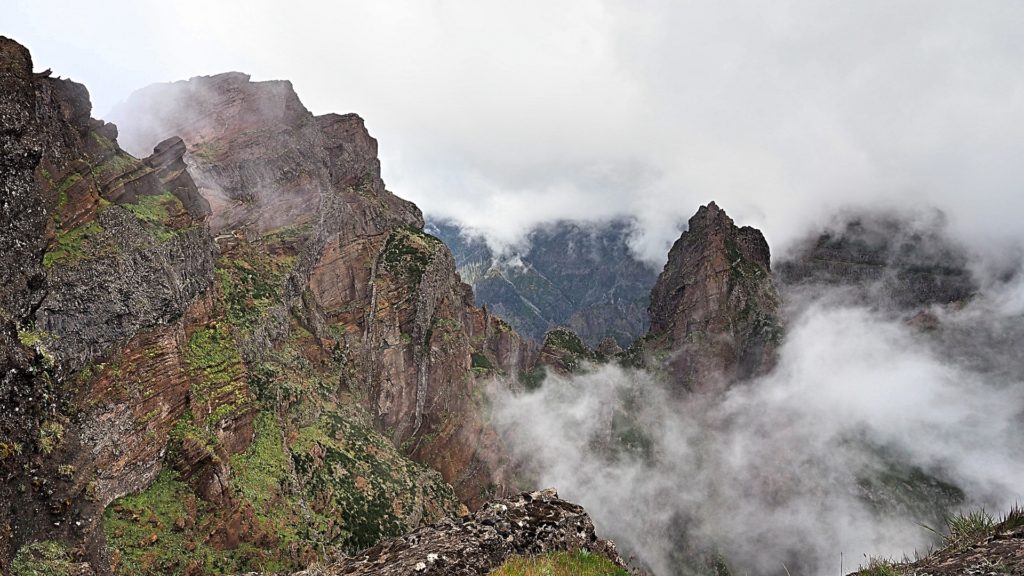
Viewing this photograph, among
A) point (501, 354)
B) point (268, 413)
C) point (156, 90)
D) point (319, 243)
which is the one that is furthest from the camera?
point (501, 354)

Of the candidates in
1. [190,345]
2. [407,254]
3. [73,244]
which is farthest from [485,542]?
[407,254]

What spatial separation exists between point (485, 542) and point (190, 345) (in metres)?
43.8

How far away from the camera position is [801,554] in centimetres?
18038

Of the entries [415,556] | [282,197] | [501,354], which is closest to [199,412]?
[415,556]

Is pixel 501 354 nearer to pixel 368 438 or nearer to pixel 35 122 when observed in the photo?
pixel 368 438

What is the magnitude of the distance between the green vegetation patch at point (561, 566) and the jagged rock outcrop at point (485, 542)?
0.63 m

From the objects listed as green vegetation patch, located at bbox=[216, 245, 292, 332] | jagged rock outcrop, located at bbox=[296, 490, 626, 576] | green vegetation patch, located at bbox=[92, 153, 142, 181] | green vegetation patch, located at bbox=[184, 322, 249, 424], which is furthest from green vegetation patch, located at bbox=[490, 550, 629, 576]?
Answer: green vegetation patch, located at bbox=[216, 245, 292, 332]

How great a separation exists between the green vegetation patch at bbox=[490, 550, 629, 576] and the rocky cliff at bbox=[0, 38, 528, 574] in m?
17.0

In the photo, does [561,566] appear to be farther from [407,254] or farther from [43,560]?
[407,254]

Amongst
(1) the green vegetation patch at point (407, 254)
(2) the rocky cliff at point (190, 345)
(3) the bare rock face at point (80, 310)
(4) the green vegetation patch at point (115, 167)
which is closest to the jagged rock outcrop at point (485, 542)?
(2) the rocky cliff at point (190, 345)

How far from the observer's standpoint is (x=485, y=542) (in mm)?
15734

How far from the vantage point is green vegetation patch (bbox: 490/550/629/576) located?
45.1ft

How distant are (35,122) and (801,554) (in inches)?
9057

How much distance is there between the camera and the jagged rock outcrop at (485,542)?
14773mm
